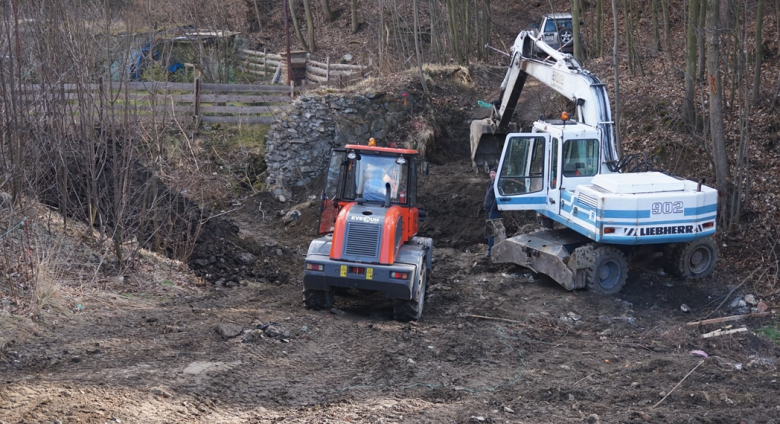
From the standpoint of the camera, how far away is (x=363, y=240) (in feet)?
29.7

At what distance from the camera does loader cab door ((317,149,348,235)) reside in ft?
32.9

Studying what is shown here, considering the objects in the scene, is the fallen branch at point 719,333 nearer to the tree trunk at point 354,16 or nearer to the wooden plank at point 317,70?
the wooden plank at point 317,70

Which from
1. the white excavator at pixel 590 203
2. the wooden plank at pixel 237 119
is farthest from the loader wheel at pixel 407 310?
the wooden plank at pixel 237 119

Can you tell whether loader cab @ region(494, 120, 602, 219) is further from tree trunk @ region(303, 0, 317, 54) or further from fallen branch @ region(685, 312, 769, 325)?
tree trunk @ region(303, 0, 317, 54)

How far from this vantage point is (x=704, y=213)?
1002cm

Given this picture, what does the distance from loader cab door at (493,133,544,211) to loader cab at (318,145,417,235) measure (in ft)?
6.84

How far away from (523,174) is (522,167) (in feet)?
0.36

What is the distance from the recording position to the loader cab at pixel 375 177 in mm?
9852

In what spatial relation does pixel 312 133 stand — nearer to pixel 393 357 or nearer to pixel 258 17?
pixel 393 357

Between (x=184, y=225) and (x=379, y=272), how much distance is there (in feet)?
15.3

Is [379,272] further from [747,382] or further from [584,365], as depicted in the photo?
[747,382]

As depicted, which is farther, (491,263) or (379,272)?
(491,263)

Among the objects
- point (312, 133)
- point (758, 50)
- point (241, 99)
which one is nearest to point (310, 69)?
point (241, 99)

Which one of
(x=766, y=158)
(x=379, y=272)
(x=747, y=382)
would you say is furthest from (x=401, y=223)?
(x=766, y=158)
